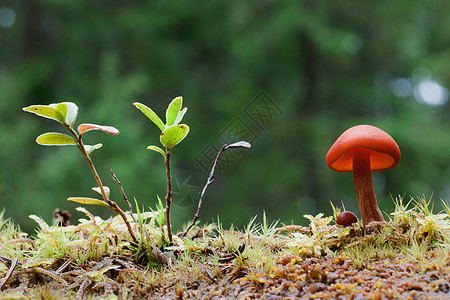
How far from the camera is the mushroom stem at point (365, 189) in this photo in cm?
122

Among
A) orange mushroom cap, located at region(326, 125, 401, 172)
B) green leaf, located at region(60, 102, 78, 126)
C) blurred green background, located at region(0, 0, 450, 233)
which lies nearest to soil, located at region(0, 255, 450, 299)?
orange mushroom cap, located at region(326, 125, 401, 172)

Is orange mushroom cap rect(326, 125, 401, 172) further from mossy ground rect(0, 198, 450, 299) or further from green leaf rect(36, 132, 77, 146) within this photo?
green leaf rect(36, 132, 77, 146)

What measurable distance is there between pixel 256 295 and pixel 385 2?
5.79 metres

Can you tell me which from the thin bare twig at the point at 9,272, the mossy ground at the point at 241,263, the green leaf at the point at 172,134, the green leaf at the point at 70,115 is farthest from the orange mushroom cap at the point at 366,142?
the thin bare twig at the point at 9,272

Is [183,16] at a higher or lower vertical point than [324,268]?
higher

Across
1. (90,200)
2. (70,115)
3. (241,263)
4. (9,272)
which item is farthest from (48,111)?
(241,263)

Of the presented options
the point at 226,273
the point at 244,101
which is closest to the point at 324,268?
the point at 226,273

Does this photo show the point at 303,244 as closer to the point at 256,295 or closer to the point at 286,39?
the point at 256,295

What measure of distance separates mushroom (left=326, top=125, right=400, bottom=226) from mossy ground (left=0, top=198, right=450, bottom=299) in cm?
8

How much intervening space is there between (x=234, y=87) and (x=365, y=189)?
16.4ft

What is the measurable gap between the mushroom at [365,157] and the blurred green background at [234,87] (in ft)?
10.2

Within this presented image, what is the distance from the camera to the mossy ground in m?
0.94

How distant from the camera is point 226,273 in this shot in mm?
1069

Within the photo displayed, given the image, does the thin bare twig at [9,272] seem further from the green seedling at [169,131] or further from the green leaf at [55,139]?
the green seedling at [169,131]
